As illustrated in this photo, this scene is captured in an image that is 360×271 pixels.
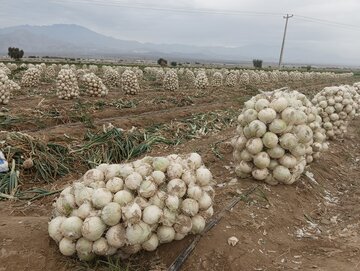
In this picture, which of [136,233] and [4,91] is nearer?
[136,233]

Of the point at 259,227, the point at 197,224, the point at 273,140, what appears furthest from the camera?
the point at 273,140

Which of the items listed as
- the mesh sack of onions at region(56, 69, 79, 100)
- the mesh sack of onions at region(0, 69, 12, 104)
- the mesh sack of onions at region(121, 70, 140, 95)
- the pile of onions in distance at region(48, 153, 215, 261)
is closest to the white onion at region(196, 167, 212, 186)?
the pile of onions in distance at region(48, 153, 215, 261)

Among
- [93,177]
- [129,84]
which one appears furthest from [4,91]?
[93,177]

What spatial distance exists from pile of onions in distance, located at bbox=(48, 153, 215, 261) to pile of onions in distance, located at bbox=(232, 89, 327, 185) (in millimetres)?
1811

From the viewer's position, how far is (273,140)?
17.0 ft

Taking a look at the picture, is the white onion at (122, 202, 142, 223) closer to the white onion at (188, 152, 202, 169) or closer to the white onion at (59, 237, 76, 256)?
the white onion at (59, 237, 76, 256)

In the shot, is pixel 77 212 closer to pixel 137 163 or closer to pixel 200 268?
pixel 137 163

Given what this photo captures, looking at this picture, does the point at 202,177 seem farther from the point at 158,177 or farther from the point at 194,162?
the point at 158,177

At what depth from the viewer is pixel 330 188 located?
6512mm

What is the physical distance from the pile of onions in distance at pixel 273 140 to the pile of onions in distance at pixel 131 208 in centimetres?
181

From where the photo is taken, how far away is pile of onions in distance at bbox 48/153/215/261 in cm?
317

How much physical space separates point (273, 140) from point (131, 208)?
101 inches

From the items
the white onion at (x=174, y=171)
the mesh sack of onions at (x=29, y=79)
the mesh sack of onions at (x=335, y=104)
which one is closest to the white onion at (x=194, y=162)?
the white onion at (x=174, y=171)

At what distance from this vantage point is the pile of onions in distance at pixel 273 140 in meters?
5.21
